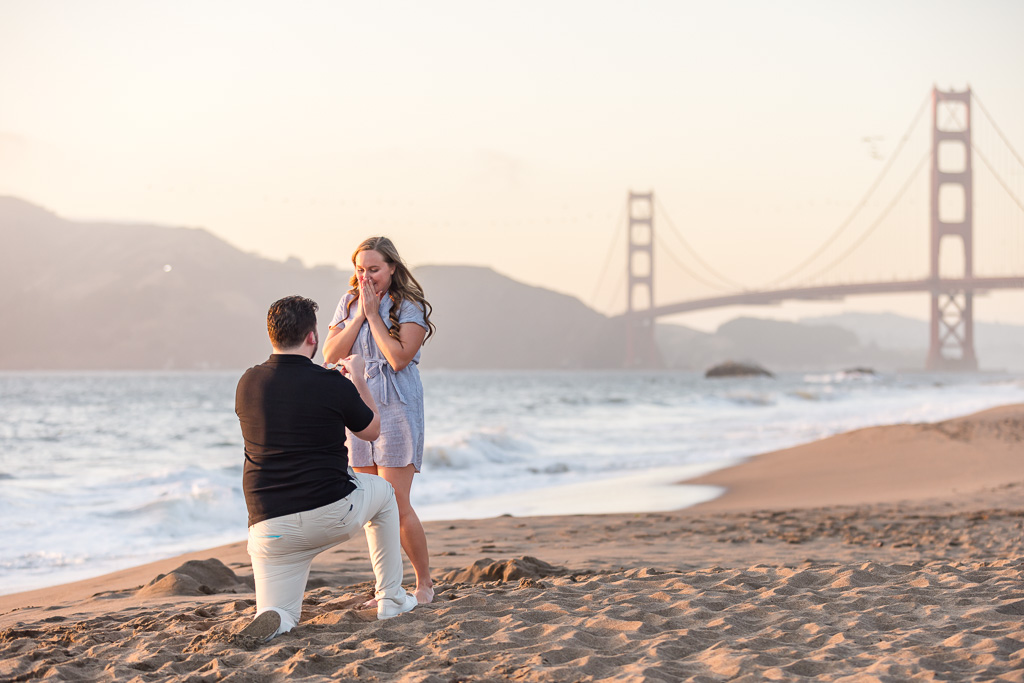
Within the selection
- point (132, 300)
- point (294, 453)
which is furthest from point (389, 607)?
point (132, 300)

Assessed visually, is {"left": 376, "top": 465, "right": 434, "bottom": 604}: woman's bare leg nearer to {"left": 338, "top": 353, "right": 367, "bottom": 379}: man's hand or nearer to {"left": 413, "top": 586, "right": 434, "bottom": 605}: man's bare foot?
{"left": 413, "top": 586, "right": 434, "bottom": 605}: man's bare foot

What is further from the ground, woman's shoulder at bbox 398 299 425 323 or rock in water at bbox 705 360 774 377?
woman's shoulder at bbox 398 299 425 323

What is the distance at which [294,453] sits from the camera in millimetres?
2412

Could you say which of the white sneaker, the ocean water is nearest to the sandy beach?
the white sneaker

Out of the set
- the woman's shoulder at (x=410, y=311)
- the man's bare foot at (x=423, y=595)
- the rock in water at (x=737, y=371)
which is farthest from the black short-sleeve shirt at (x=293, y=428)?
the rock in water at (x=737, y=371)

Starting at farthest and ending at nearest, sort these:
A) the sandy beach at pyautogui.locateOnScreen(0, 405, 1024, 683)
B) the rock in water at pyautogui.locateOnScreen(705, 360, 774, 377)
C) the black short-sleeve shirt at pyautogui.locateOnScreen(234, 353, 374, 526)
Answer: the rock in water at pyautogui.locateOnScreen(705, 360, 774, 377) < the black short-sleeve shirt at pyautogui.locateOnScreen(234, 353, 374, 526) < the sandy beach at pyautogui.locateOnScreen(0, 405, 1024, 683)

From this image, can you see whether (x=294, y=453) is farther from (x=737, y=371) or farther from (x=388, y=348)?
(x=737, y=371)

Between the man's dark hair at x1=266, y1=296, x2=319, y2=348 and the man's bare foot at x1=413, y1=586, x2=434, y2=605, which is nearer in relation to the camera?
the man's dark hair at x1=266, y1=296, x2=319, y2=348

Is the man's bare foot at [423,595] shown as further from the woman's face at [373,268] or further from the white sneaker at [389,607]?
the woman's face at [373,268]

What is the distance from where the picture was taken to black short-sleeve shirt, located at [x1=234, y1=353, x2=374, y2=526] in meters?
2.38

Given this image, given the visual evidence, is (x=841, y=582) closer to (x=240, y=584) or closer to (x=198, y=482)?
(x=240, y=584)

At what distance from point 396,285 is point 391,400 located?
1.22ft

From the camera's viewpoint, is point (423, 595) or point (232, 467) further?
point (232, 467)

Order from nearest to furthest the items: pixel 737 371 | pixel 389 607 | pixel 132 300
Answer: pixel 389 607 < pixel 737 371 < pixel 132 300
